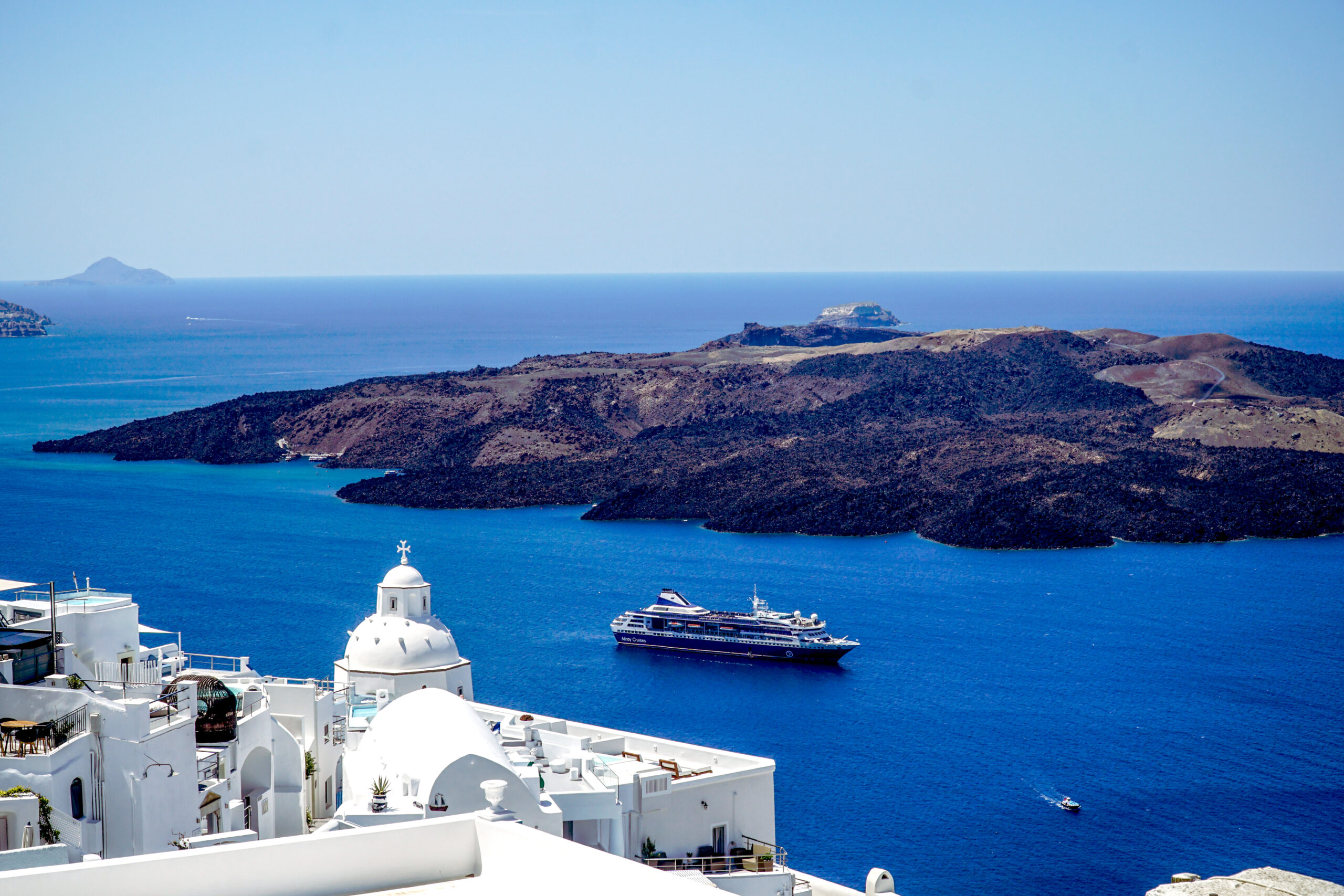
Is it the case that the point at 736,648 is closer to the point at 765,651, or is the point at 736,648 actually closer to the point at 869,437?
the point at 765,651

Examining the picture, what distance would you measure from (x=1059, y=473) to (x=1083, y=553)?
444 inches

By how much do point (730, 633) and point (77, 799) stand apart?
41.0 meters

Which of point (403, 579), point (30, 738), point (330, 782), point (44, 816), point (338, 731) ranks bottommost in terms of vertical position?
point (330, 782)

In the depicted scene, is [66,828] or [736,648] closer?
[66,828]

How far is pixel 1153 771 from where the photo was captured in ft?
143

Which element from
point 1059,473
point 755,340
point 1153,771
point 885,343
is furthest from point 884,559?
point 755,340

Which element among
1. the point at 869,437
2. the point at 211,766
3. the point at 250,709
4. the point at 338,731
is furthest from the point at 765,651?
the point at 869,437

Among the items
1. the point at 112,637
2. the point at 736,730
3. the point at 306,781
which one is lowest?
the point at 736,730

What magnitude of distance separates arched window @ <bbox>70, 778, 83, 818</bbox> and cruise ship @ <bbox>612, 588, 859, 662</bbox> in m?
40.1

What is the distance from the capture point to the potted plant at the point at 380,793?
69.3ft

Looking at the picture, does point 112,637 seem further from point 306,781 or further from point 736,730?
point 736,730

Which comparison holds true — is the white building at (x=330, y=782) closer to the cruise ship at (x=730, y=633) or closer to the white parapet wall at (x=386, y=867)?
the white parapet wall at (x=386, y=867)

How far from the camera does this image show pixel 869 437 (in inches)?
4294

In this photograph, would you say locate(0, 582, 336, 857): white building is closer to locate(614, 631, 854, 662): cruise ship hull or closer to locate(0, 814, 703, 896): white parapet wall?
locate(0, 814, 703, 896): white parapet wall
